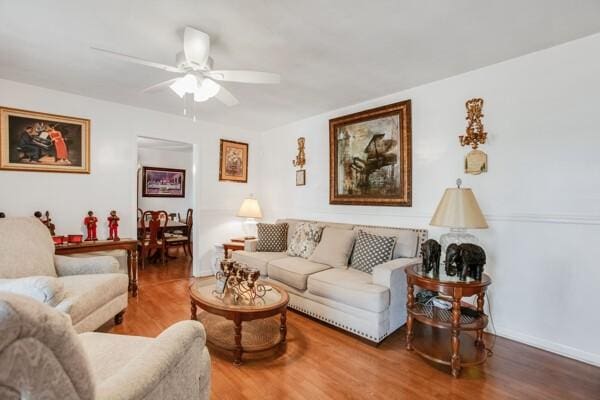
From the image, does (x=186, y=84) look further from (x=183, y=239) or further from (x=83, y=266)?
(x=183, y=239)

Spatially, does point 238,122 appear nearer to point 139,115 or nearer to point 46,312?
point 139,115

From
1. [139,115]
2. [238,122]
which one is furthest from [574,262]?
[139,115]

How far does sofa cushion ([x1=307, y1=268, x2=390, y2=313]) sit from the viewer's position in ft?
7.84

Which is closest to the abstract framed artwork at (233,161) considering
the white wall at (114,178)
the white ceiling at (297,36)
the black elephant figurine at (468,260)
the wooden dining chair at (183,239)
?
the white wall at (114,178)

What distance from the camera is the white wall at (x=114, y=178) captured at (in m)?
3.19

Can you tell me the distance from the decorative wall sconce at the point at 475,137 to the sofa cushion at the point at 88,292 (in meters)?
3.35

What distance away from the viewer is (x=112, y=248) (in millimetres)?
3363

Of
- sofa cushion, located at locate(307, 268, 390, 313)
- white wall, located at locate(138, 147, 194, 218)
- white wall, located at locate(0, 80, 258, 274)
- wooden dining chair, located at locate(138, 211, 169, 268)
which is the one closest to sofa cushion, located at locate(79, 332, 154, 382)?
sofa cushion, located at locate(307, 268, 390, 313)

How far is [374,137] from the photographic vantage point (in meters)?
3.50

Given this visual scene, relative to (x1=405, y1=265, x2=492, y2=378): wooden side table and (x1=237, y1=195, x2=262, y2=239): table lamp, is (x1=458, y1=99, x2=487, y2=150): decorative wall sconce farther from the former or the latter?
(x1=237, y1=195, x2=262, y2=239): table lamp

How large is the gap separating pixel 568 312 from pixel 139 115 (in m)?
4.93

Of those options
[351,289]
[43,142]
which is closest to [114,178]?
[43,142]

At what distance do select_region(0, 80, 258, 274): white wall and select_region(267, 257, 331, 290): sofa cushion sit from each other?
171 cm

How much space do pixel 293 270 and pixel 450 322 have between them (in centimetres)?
148
